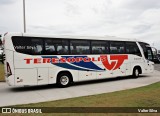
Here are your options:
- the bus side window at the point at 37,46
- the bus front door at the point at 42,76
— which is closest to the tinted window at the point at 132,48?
the bus front door at the point at 42,76

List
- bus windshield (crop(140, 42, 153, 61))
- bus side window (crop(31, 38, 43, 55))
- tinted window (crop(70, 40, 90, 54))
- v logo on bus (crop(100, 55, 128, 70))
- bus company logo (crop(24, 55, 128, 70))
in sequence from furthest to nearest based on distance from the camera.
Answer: bus windshield (crop(140, 42, 153, 61)) → v logo on bus (crop(100, 55, 128, 70)) → tinted window (crop(70, 40, 90, 54)) → bus company logo (crop(24, 55, 128, 70)) → bus side window (crop(31, 38, 43, 55))

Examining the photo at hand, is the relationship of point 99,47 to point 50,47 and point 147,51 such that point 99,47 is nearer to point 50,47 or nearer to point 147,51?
point 50,47

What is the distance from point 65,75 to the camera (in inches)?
596

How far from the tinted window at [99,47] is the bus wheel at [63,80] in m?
2.72

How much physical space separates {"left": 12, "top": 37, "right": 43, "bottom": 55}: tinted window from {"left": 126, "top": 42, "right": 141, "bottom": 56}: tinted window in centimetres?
771

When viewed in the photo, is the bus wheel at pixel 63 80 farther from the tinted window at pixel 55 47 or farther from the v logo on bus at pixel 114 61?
the v logo on bus at pixel 114 61

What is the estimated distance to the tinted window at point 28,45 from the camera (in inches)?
527

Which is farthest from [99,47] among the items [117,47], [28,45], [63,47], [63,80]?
[28,45]

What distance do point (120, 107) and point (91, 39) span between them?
359 inches

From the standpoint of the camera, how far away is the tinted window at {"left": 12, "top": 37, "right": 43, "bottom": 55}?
13383mm

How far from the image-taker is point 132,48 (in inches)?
767

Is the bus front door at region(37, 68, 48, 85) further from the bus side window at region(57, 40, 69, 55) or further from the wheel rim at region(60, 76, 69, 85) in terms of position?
the bus side window at region(57, 40, 69, 55)

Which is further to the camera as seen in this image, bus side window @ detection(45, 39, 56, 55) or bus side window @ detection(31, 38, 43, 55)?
bus side window @ detection(45, 39, 56, 55)


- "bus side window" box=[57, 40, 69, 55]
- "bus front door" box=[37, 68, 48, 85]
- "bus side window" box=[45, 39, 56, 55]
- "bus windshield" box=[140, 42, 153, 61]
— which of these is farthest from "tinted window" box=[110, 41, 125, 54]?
"bus front door" box=[37, 68, 48, 85]
